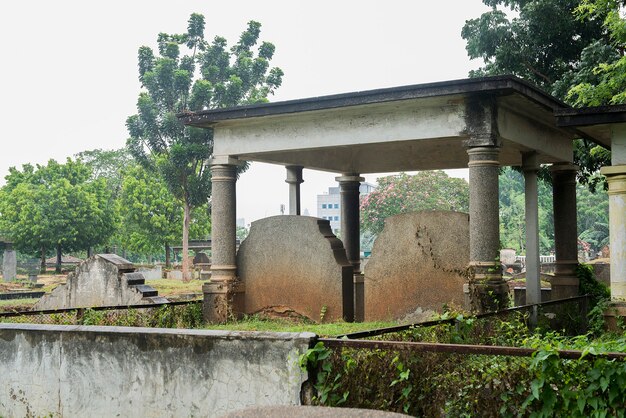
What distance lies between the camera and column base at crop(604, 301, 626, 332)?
10.4 m

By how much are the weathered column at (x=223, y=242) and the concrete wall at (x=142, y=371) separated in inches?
223


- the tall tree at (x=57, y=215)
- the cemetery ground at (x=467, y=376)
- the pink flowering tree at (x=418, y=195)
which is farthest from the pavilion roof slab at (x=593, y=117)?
the pink flowering tree at (x=418, y=195)

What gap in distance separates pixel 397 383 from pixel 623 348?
1.71 meters

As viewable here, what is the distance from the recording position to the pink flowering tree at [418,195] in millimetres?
58125

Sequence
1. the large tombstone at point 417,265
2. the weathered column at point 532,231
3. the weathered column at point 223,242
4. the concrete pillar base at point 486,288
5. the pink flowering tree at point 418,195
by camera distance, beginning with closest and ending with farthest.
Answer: the concrete pillar base at point 486,288, the large tombstone at point 417,265, the weathered column at point 532,231, the weathered column at point 223,242, the pink flowering tree at point 418,195

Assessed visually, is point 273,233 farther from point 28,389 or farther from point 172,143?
point 172,143

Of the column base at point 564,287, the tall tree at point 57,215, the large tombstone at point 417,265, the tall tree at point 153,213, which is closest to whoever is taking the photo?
the large tombstone at point 417,265

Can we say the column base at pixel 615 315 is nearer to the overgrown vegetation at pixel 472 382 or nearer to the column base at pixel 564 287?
the column base at pixel 564 287

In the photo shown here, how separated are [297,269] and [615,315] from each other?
17.9 ft

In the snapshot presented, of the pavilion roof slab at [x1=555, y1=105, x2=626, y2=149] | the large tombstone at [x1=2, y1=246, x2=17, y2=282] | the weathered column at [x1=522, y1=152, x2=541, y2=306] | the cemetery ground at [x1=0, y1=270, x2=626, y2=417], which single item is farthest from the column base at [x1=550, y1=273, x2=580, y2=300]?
the large tombstone at [x1=2, y1=246, x2=17, y2=282]

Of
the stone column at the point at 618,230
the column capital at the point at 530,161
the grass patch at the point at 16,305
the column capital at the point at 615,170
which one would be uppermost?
the column capital at the point at 530,161

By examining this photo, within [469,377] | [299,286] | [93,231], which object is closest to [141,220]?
[93,231]

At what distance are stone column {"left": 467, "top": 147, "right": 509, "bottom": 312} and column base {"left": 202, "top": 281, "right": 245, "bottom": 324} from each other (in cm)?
459

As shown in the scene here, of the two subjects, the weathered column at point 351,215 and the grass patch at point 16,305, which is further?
the grass patch at point 16,305
